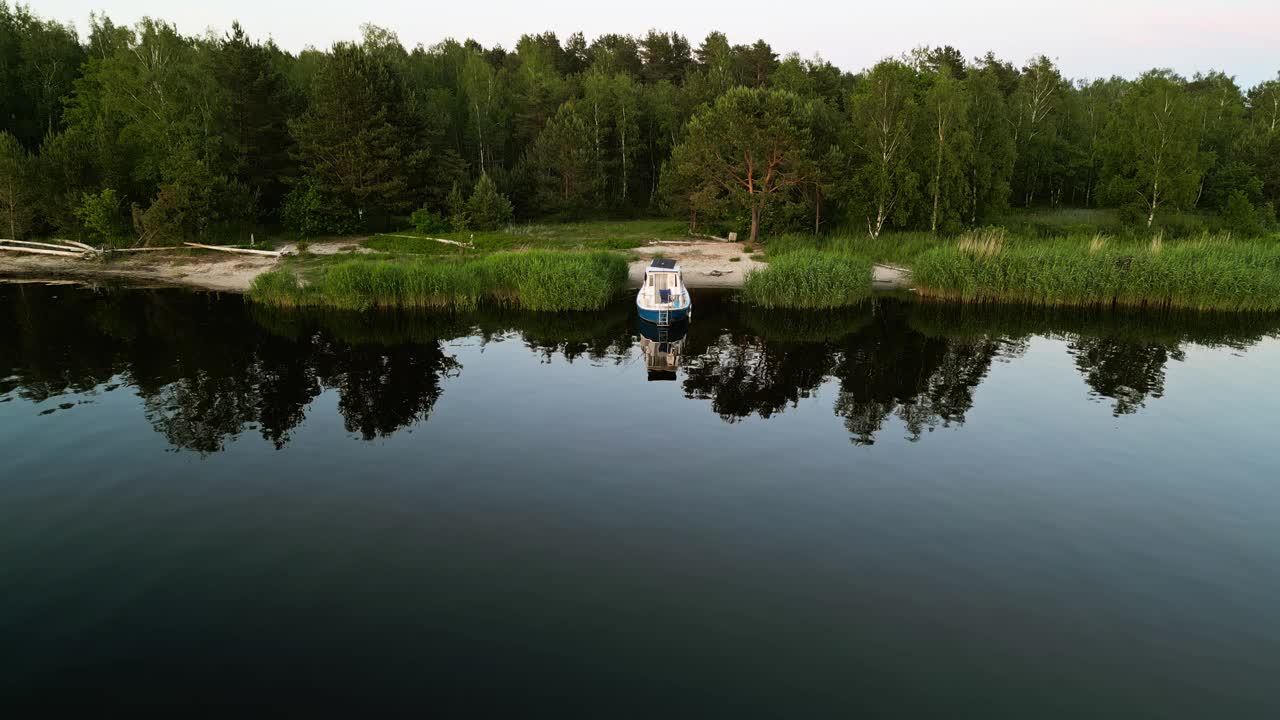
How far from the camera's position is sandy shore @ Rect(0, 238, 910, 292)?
5028 centimetres

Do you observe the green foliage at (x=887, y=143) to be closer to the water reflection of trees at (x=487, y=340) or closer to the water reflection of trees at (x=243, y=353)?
the water reflection of trees at (x=487, y=340)

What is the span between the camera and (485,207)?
64375 mm

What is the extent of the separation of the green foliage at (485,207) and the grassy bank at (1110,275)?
117 feet

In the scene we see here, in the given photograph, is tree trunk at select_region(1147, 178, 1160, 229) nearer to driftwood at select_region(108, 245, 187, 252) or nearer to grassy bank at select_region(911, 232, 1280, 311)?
grassy bank at select_region(911, 232, 1280, 311)

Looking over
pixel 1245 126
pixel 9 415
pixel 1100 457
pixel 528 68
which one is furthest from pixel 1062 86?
pixel 9 415

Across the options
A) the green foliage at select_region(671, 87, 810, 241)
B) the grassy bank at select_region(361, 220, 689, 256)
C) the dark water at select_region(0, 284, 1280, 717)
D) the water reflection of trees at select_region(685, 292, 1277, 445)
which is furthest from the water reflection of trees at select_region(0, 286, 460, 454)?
the green foliage at select_region(671, 87, 810, 241)

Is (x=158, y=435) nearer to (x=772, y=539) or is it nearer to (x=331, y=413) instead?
(x=331, y=413)

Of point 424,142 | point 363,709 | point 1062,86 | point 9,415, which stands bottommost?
point 363,709

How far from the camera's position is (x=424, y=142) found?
69375 millimetres

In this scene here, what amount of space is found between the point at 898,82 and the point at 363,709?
189 feet

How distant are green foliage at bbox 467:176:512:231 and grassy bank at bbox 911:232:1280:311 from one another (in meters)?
35.6

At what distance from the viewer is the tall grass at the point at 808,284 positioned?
137 feet

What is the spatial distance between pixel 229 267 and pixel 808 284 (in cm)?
3917

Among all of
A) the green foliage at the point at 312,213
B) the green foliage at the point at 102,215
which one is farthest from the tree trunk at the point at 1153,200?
the green foliage at the point at 102,215
